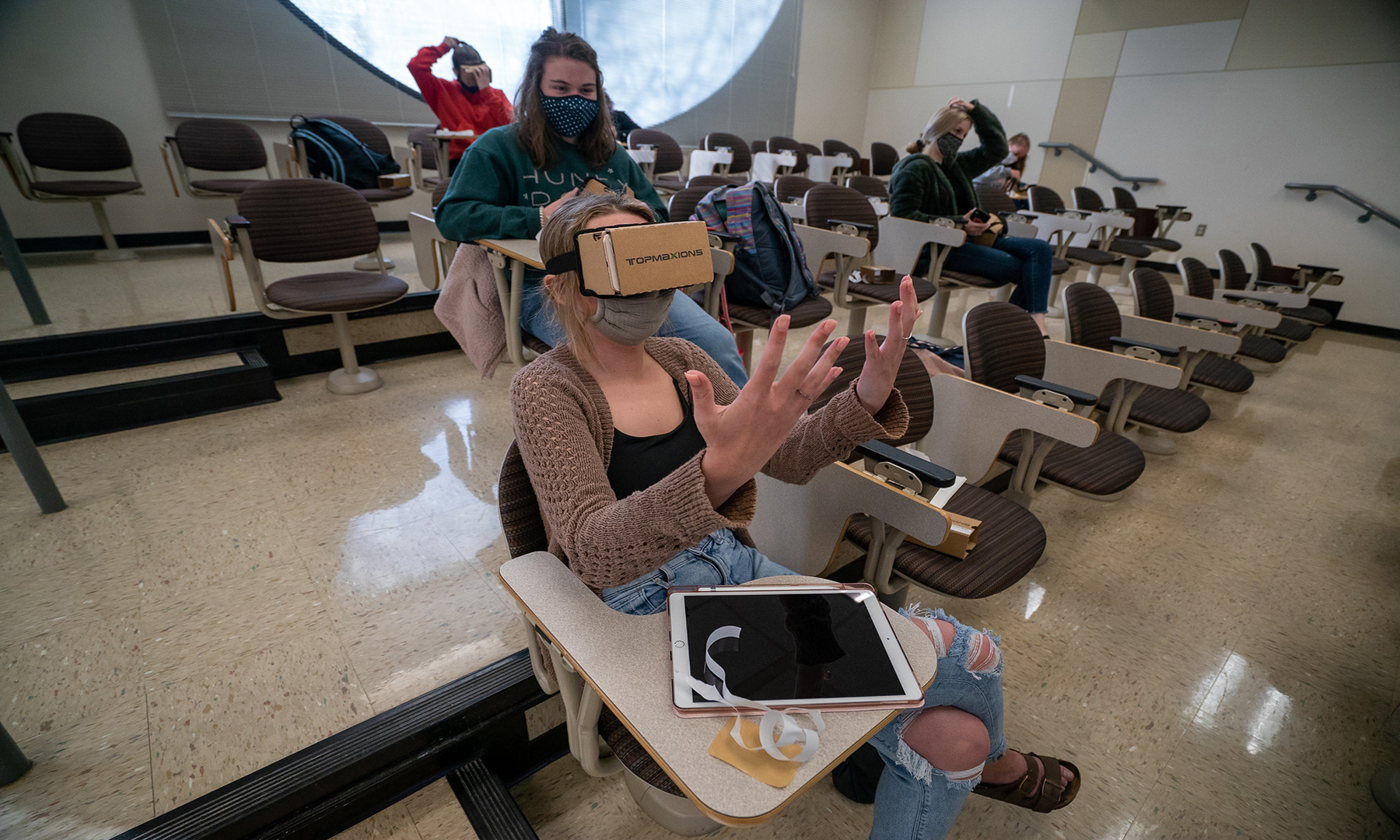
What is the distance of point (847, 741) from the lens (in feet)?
2.03

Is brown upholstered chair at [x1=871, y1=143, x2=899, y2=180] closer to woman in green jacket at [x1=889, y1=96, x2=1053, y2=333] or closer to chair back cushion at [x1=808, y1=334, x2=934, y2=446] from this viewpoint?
woman in green jacket at [x1=889, y1=96, x2=1053, y2=333]

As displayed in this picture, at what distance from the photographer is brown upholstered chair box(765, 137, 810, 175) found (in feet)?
21.0

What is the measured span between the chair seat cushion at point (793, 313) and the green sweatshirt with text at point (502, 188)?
65cm

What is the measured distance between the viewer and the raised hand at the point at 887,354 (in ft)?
2.75

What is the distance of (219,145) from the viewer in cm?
424

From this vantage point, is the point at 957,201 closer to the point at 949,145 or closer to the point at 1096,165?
the point at 949,145

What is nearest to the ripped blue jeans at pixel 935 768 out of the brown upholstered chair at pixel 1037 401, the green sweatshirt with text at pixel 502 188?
the brown upholstered chair at pixel 1037 401

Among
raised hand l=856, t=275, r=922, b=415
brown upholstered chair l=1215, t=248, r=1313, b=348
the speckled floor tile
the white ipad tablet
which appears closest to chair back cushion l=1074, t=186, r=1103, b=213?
brown upholstered chair l=1215, t=248, r=1313, b=348

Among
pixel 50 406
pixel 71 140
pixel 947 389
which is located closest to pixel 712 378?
pixel 947 389

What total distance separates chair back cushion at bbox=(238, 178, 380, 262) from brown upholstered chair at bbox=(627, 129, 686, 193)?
303cm

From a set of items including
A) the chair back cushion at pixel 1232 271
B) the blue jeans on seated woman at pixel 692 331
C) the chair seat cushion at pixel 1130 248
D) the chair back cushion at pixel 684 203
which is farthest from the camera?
the chair seat cushion at pixel 1130 248

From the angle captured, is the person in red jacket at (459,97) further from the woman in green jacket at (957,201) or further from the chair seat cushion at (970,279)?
the chair seat cushion at (970,279)

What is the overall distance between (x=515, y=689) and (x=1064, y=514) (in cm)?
210

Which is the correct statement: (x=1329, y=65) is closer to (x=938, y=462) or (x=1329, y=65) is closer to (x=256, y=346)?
(x=938, y=462)
